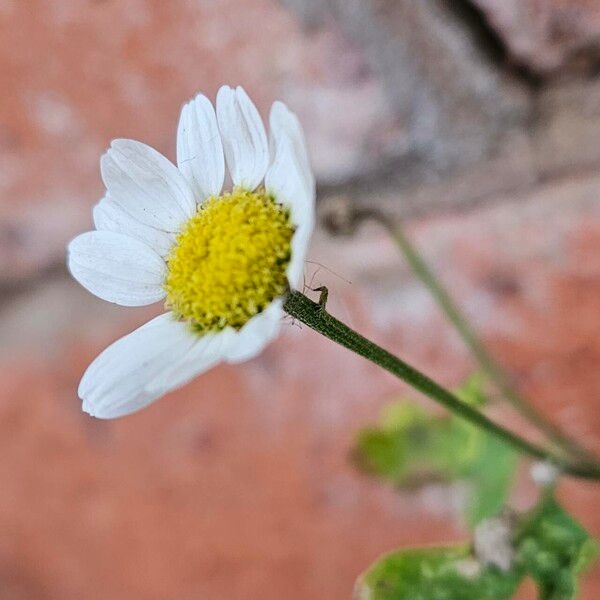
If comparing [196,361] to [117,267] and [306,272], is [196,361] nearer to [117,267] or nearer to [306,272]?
[117,267]

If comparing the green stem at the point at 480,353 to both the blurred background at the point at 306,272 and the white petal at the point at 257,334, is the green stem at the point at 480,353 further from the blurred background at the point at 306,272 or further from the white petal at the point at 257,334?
the white petal at the point at 257,334

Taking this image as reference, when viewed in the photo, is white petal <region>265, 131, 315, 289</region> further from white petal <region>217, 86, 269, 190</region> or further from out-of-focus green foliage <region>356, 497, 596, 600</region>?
out-of-focus green foliage <region>356, 497, 596, 600</region>

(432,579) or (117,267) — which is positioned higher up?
(117,267)

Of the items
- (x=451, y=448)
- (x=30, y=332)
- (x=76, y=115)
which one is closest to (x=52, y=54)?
(x=76, y=115)

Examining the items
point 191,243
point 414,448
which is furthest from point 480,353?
point 191,243

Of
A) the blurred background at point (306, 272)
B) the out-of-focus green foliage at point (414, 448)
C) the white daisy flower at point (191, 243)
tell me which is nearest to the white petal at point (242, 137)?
the white daisy flower at point (191, 243)

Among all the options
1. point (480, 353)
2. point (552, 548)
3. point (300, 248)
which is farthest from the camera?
point (480, 353)

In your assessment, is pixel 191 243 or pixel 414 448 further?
pixel 414 448

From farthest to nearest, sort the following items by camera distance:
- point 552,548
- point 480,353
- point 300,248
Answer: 1. point 480,353
2. point 552,548
3. point 300,248

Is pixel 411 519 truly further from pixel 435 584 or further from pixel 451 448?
pixel 435 584
